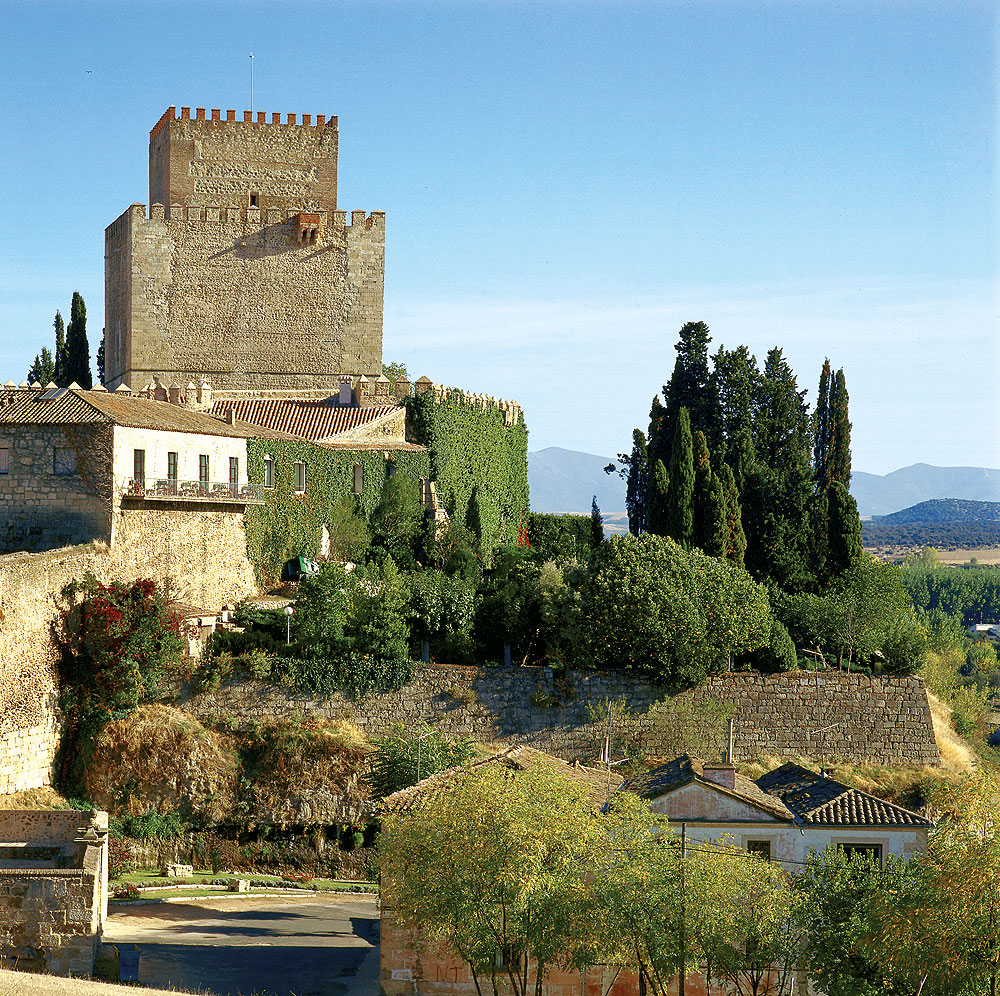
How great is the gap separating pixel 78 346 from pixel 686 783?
3721cm

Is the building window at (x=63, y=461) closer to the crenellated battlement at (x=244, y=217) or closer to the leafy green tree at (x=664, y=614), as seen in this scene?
the leafy green tree at (x=664, y=614)

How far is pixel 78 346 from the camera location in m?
56.1

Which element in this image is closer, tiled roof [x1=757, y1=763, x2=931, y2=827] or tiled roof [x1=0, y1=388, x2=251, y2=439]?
tiled roof [x1=757, y1=763, x2=931, y2=827]

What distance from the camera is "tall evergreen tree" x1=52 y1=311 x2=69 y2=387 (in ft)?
184

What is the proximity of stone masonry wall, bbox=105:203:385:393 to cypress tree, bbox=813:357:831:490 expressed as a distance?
19.3 m

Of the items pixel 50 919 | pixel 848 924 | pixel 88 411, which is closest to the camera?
pixel 848 924

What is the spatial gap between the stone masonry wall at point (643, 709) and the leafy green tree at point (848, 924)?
15576mm

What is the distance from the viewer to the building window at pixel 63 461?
3644 centimetres

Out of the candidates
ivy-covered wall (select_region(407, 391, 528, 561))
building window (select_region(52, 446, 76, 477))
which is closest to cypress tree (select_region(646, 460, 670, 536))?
ivy-covered wall (select_region(407, 391, 528, 561))

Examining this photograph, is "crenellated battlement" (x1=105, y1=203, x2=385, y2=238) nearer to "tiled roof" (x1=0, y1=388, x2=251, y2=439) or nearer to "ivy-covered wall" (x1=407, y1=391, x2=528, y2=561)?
"ivy-covered wall" (x1=407, y1=391, x2=528, y2=561)

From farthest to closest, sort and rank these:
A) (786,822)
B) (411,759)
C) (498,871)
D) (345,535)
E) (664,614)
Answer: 1. (345,535)
2. (664,614)
3. (411,759)
4. (786,822)
5. (498,871)

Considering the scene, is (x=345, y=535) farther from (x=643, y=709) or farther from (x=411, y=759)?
(x=643, y=709)

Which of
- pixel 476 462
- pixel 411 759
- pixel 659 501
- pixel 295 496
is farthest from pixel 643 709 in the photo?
pixel 476 462

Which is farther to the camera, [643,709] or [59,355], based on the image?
[59,355]
